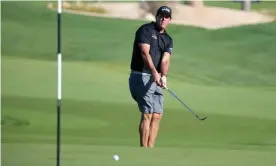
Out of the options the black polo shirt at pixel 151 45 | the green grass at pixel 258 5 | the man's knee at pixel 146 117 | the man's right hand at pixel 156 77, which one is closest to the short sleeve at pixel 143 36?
the black polo shirt at pixel 151 45

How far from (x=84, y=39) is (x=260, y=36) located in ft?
14.1

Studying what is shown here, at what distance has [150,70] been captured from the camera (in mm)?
8781

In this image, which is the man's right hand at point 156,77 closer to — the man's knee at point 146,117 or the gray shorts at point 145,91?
the gray shorts at point 145,91

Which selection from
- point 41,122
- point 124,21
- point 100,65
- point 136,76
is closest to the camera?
point 136,76

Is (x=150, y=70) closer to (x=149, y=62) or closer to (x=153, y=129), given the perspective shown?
(x=149, y=62)

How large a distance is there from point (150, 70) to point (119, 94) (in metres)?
6.47

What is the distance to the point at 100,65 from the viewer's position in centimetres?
1973

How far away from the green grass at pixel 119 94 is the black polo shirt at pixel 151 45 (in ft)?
2.56

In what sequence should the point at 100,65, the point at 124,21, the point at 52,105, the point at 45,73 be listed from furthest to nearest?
the point at 124,21, the point at 100,65, the point at 45,73, the point at 52,105

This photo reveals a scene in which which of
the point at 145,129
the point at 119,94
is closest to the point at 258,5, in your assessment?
the point at 119,94

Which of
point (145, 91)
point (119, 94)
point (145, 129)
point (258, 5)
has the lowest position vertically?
point (258, 5)

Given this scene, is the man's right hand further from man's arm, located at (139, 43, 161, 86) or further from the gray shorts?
the gray shorts

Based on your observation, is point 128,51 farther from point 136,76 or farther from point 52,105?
point 136,76

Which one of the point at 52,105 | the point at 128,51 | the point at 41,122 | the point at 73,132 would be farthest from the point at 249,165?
the point at 128,51
